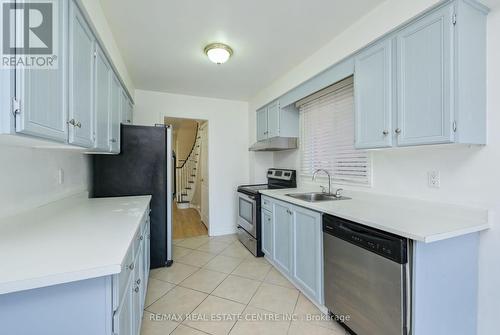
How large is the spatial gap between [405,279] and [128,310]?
4.93ft

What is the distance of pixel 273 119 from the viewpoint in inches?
137

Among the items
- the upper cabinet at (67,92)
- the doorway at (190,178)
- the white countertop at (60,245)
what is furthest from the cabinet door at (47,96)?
the doorway at (190,178)

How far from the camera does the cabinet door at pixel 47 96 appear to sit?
0.85 metres

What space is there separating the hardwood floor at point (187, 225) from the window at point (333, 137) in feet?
7.60

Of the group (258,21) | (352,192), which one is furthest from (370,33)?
(352,192)

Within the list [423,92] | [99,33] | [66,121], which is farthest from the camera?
[99,33]

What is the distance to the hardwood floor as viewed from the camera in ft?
13.9

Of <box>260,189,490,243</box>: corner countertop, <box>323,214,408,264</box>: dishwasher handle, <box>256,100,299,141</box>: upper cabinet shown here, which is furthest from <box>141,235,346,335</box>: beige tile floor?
<box>256,100,299,141</box>: upper cabinet

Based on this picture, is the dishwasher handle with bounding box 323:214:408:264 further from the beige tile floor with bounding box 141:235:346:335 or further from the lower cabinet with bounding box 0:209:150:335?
the lower cabinet with bounding box 0:209:150:335

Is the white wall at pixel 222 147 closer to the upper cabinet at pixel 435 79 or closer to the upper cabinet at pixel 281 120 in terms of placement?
the upper cabinet at pixel 281 120

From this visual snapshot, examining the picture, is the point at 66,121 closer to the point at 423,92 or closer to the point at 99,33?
the point at 99,33

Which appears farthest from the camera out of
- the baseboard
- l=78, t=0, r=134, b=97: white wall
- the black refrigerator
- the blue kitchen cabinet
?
the baseboard

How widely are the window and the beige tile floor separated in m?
1.32

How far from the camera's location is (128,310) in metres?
1.23
